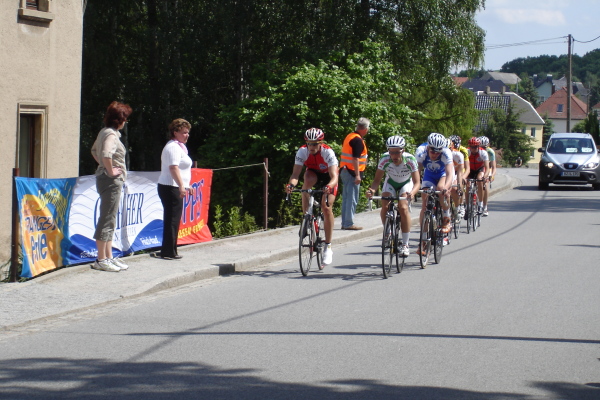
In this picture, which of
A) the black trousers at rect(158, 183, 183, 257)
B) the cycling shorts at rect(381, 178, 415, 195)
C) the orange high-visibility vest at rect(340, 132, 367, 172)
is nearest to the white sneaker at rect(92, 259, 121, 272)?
the black trousers at rect(158, 183, 183, 257)

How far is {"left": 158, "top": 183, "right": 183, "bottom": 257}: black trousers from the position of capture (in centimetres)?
1065

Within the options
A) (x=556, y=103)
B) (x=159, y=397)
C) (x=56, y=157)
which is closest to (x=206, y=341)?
(x=159, y=397)

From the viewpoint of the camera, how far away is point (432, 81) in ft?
91.8

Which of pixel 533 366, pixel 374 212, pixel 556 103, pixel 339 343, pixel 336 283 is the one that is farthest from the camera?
pixel 556 103

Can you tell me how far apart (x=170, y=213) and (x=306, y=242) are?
1.83 meters

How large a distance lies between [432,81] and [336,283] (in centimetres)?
1950

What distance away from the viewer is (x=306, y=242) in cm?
1027

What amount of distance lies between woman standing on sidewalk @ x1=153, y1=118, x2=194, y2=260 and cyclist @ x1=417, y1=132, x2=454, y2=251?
3.22 meters

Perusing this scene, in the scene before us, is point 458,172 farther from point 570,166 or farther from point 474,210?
point 570,166

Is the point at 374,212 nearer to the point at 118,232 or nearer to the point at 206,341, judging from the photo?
the point at 118,232

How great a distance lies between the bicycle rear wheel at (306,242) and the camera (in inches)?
394

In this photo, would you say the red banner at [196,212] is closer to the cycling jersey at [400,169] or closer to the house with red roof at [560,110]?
the cycling jersey at [400,169]

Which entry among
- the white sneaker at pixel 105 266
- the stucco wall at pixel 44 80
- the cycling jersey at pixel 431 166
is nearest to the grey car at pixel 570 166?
the cycling jersey at pixel 431 166

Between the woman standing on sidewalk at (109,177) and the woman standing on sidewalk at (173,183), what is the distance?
0.90 metres
